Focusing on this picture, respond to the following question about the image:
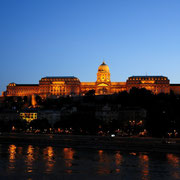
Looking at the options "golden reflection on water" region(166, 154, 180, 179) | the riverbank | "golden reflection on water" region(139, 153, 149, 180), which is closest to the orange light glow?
"golden reflection on water" region(139, 153, 149, 180)

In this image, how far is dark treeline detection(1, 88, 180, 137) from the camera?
9925cm

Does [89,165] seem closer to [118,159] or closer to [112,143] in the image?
[118,159]

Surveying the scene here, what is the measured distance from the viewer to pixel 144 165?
5588 centimetres

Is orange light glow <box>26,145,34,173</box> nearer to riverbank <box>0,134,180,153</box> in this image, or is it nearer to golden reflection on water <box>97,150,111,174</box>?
golden reflection on water <box>97,150,111,174</box>

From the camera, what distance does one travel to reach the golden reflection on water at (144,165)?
4848 centimetres

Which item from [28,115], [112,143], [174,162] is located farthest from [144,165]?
[28,115]

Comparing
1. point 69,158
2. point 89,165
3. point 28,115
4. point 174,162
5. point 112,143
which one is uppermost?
point 28,115

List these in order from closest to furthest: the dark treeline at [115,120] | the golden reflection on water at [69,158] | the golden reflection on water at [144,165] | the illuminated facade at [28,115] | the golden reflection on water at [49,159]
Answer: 1. the golden reflection on water at [144,165]
2. the golden reflection on water at [49,159]
3. the golden reflection on water at [69,158]
4. the dark treeline at [115,120]
5. the illuminated facade at [28,115]

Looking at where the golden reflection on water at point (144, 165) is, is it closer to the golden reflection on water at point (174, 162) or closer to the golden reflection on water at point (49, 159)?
the golden reflection on water at point (174, 162)

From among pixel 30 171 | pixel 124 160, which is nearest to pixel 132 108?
pixel 124 160

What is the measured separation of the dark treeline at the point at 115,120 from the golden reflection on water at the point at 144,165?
30.4 meters

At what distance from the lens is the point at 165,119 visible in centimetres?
9956

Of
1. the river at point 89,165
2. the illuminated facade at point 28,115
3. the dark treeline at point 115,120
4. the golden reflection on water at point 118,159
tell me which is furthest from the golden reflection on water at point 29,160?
the illuminated facade at point 28,115

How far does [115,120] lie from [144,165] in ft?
258
